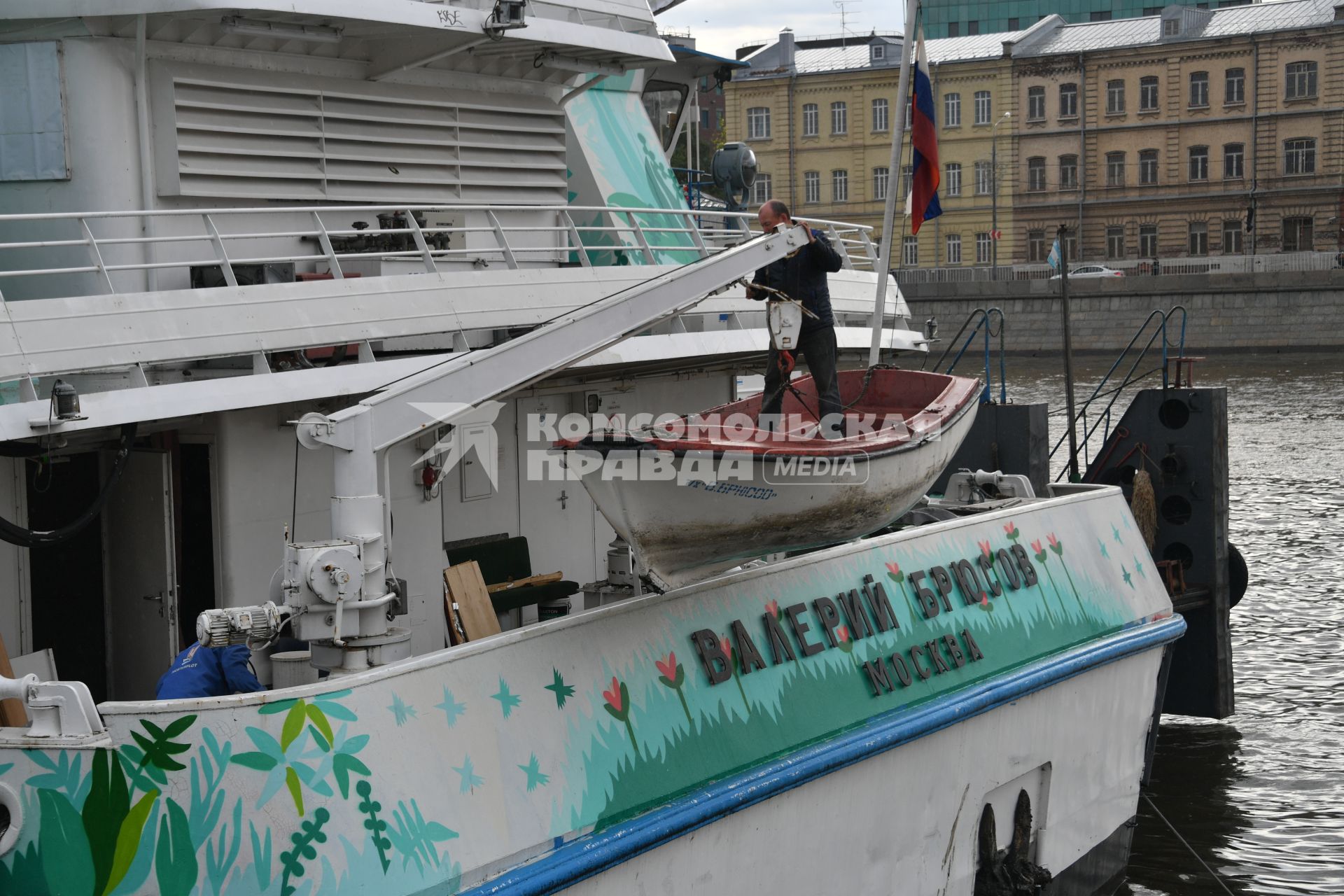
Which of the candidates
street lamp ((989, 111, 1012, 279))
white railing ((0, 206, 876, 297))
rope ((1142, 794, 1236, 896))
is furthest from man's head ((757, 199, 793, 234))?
street lamp ((989, 111, 1012, 279))

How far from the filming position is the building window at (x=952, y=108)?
60.7m

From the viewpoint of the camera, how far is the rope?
10.1 meters

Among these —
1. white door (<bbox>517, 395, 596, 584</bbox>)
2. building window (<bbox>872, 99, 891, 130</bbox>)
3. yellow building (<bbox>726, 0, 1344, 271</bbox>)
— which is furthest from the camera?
building window (<bbox>872, 99, 891, 130</bbox>)

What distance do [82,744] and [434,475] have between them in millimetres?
2723

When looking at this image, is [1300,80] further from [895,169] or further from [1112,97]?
[895,169]

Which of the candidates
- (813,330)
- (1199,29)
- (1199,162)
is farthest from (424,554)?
(1199,29)

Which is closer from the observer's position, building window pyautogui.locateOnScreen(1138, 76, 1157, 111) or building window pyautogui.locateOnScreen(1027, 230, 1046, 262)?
building window pyautogui.locateOnScreen(1138, 76, 1157, 111)

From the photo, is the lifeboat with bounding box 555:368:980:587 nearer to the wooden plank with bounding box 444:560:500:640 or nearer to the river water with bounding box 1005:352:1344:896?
the wooden plank with bounding box 444:560:500:640

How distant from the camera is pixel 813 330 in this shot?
707 cm

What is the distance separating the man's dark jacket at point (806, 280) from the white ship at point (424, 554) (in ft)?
2.43

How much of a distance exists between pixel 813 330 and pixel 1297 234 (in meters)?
55.9

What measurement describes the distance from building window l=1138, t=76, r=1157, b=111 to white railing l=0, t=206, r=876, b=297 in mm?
53699

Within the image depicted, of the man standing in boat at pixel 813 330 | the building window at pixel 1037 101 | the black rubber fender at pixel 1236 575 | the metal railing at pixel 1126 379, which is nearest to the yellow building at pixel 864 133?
the building window at pixel 1037 101

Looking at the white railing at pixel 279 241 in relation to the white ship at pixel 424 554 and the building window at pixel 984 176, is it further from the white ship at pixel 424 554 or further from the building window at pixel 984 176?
the building window at pixel 984 176
